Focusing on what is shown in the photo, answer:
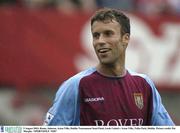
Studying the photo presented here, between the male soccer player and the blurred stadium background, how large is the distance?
20.5ft

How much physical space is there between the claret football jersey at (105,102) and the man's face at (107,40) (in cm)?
21

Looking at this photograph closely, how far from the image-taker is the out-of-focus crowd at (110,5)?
14406mm

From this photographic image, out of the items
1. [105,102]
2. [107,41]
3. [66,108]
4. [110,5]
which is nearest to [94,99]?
[105,102]

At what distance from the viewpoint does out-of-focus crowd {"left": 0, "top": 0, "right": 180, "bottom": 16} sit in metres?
14.4

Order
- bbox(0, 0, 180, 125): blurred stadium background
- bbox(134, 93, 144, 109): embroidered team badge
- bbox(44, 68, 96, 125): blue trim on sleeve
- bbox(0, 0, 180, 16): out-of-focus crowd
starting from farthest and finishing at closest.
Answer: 1. bbox(0, 0, 180, 16): out-of-focus crowd
2. bbox(0, 0, 180, 125): blurred stadium background
3. bbox(134, 93, 144, 109): embroidered team badge
4. bbox(44, 68, 96, 125): blue trim on sleeve

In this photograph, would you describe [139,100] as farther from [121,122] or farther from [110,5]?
[110,5]

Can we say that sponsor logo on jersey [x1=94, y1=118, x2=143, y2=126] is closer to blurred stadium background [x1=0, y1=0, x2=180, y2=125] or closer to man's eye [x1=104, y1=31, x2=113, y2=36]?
man's eye [x1=104, y1=31, x2=113, y2=36]

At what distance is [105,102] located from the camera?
7516 mm

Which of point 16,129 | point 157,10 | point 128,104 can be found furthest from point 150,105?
point 157,10

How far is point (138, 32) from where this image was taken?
1452 centimetres

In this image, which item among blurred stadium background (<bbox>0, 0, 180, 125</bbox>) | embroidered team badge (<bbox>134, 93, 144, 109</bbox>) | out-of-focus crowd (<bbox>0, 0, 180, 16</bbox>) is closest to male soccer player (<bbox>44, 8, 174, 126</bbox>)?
embroidered team badge (<bbox>134, 93, 144, 109</bbox>)

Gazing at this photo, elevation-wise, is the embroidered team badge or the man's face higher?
the man's face

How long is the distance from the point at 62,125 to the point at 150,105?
0.85m

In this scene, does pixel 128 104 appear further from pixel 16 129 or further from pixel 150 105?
pixel 16 129
